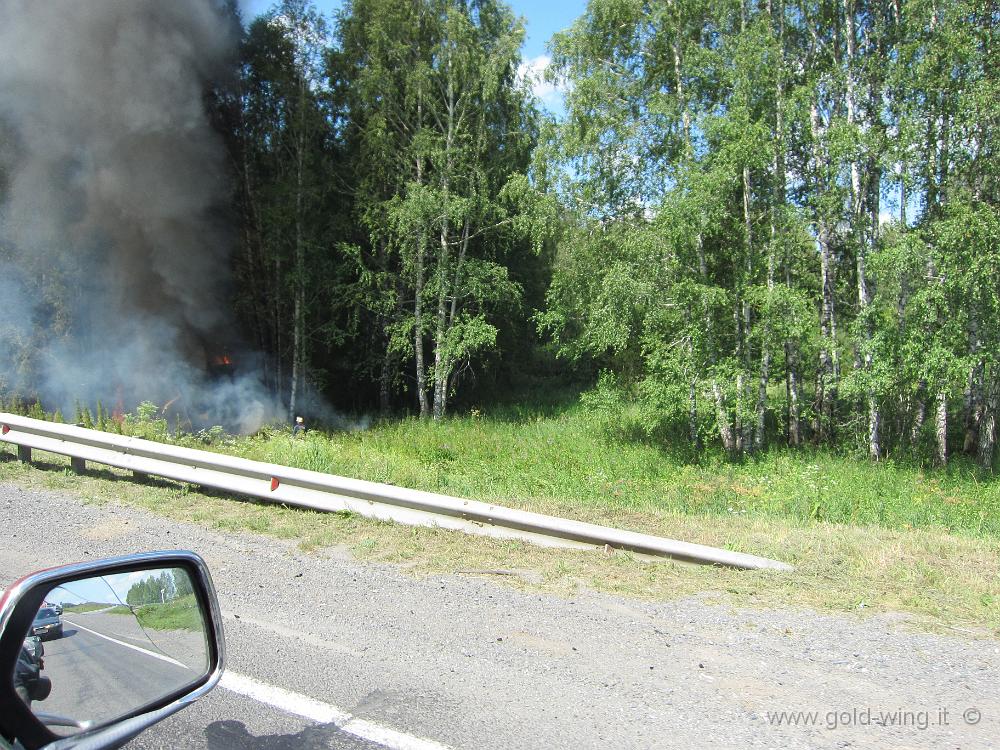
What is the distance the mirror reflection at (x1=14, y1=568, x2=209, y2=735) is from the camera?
1529mm

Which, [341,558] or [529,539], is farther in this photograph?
[529,539]

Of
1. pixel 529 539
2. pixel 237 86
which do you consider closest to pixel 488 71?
pixel 237 86

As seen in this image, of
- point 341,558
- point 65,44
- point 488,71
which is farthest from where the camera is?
point 488,71

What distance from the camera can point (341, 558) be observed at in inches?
185

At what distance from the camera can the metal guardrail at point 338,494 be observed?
4742mm

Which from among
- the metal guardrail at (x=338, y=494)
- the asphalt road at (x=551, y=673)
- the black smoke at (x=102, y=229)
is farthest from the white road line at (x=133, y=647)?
the black smoke at (x=102, y=229)

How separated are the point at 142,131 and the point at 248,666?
522 inches

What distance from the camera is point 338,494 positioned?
18.5ft

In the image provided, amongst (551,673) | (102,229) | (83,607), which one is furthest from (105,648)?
(102,229)

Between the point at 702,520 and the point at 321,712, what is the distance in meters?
3.91

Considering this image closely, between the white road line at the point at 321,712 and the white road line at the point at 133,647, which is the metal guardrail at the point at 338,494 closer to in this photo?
the white road line at the point at 321,712

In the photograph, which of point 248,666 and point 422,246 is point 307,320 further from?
point 248,666

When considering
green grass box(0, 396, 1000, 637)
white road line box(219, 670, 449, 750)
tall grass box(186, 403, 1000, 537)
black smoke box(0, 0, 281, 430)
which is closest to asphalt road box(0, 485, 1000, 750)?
white road line box(219, 670, 449, 750)

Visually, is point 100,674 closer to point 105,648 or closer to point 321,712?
point 105,648
